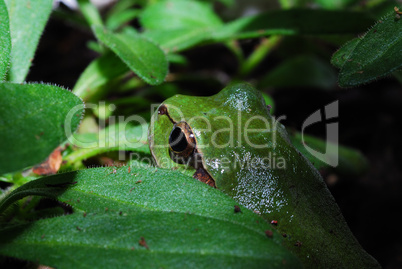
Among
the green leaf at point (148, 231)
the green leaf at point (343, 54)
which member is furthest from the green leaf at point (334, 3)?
the green leaf at point (148, 231)

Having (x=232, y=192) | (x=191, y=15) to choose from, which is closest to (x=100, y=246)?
(x=232, y=192)

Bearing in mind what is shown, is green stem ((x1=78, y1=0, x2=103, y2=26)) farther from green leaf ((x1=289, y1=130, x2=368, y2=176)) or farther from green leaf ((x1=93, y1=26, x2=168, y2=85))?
green leaf ((x1=289, y1=130, x2=368, y2=176))

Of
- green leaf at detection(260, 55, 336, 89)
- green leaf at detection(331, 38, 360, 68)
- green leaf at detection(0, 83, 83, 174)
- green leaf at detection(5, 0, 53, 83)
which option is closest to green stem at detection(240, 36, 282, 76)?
green leaf at detection(260, 55, 336, 89)

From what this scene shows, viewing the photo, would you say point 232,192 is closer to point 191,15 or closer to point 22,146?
point 22,146

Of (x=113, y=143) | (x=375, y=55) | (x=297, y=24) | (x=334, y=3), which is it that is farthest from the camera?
(x=334, y=3)

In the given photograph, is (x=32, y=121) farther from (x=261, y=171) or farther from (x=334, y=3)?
(x=334, y=3)

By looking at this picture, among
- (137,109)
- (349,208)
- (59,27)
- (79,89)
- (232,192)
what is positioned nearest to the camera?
(232,192)

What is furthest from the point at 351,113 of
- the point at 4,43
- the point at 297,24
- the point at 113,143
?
the point at 4,43

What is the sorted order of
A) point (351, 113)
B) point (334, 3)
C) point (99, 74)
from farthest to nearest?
point (351, 113) < point (334, 3) < point (99, 74)
